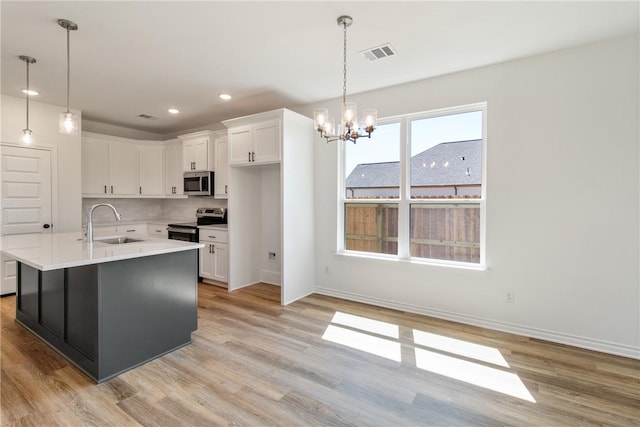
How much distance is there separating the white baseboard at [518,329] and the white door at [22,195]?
14.9 ft

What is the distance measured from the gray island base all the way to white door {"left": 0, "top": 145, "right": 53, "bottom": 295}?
1804 millimetres

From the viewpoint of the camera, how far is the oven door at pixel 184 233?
197 inches

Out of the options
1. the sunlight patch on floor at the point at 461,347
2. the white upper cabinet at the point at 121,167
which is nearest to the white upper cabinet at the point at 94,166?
the white upper cabinet at the point at 121,167

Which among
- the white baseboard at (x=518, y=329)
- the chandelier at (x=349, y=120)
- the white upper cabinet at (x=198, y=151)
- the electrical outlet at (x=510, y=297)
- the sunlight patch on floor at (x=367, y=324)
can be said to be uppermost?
the white upper cabinet at (x=198, y=151)

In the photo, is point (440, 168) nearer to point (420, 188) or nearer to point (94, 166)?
point (420, 188)

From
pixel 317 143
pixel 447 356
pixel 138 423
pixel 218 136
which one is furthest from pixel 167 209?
pixel 447 356

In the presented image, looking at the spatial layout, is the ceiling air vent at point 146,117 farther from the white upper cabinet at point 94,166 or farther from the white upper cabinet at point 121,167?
the white upper cabinet at point 94,166

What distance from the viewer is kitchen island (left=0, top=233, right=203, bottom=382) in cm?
230

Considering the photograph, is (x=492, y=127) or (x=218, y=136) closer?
(x=492, y=127)

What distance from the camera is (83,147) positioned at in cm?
512

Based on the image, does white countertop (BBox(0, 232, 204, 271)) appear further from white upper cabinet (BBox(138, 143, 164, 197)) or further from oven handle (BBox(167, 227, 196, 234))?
white upper cabinet (BBox(138, 143, 164, 197))

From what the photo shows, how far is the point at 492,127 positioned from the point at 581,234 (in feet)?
4.33

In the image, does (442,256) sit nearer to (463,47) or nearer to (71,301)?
(463,47)

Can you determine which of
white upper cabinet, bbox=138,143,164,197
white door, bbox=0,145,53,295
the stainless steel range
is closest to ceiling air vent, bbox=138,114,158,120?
white upper cabinet, bbox=138,143,164,197
